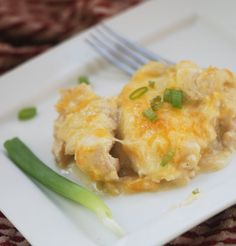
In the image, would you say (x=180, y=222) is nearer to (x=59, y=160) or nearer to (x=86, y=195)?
(x=86, y=195)

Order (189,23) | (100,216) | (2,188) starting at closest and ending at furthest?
(100,216) < (2,188) < (189,23)

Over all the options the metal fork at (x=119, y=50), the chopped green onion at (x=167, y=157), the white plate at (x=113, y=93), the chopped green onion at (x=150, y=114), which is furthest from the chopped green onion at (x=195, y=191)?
the metal fork at (x=119, y=50)

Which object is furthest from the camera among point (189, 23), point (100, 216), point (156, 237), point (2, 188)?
point (189, 23)

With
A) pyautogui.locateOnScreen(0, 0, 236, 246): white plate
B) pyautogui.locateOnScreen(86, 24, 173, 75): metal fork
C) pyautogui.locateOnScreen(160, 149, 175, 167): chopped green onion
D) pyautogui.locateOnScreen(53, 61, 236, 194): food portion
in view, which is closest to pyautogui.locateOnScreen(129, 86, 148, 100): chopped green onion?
pyautogui.locateOnScreen(53, 61, 236, 194): food portion

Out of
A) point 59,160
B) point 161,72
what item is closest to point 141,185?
point 59,160

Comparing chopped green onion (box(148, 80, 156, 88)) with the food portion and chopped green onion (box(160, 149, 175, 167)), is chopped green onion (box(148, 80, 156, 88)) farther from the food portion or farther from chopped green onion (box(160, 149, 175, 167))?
chopped green onion (box(160, 149, 175, 167))

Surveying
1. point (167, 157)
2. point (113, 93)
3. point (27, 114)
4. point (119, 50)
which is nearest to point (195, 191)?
point (167, 157)
